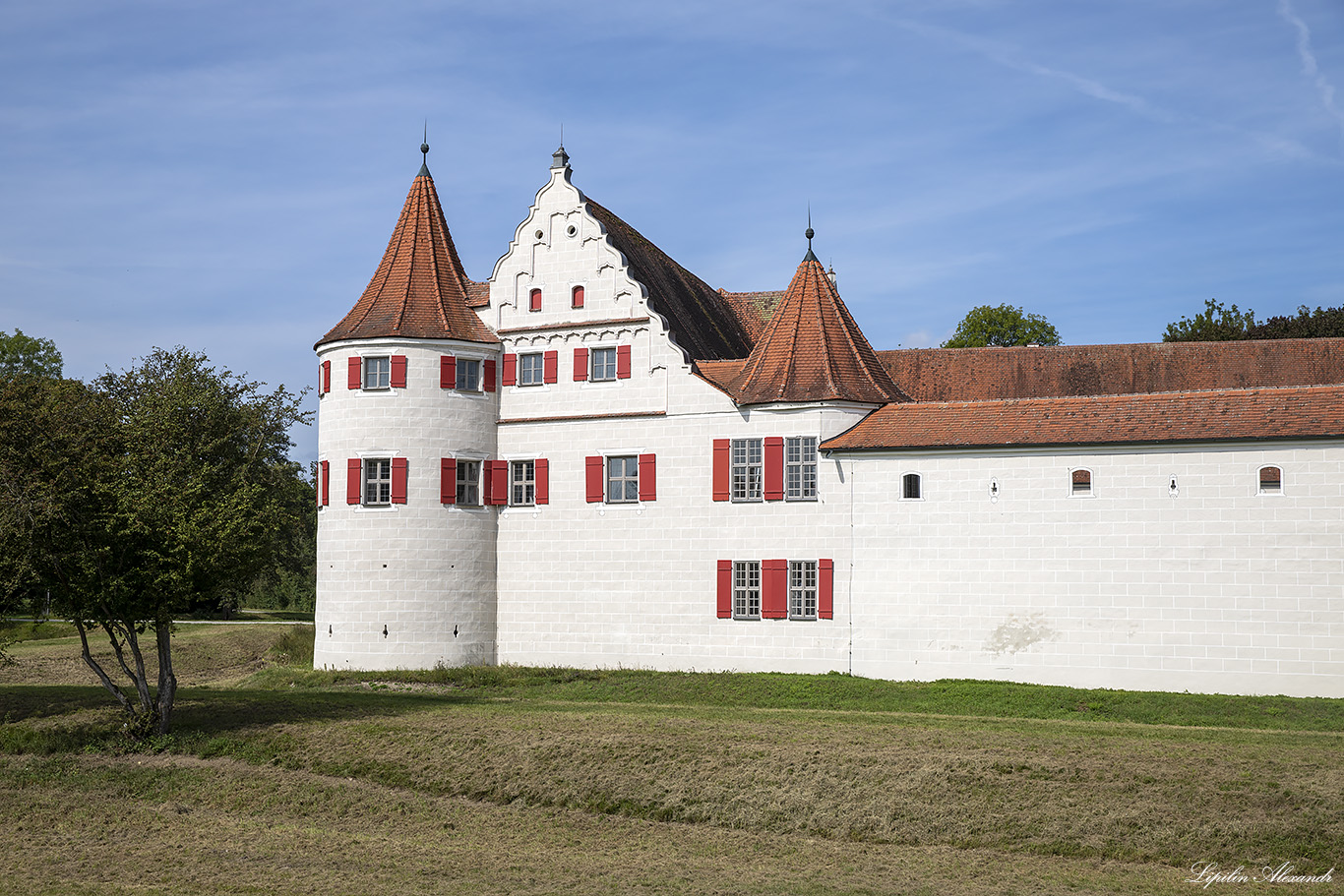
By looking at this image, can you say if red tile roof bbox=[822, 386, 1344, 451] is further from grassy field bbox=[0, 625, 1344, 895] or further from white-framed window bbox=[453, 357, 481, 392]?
white-framed window bbox=[453, 357, 481, 392]

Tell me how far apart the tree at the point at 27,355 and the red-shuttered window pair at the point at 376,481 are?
42.4 meters

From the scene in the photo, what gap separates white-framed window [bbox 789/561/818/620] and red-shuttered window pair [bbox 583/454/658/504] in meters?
4.67

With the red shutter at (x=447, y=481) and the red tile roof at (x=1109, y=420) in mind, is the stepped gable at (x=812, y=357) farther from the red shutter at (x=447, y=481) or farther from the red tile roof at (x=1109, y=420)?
the red shutter at (x=447, y=481)

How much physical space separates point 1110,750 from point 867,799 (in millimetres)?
4486

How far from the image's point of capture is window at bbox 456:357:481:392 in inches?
1387

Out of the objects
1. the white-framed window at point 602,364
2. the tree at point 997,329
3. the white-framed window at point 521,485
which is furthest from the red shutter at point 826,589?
the tree at point 997,329

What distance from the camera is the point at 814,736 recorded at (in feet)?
73.9

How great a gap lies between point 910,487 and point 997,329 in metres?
29.7

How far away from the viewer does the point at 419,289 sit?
117 feet

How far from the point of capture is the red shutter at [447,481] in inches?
1361

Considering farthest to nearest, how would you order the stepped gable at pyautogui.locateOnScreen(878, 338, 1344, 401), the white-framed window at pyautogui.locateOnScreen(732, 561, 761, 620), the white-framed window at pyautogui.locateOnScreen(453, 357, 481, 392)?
1. the stepped gable at pyautogui.locateOnScreen(878, 338, 1344, 401)
2. the white-framed window at pyautogui.locateOnScreen(453, 357, 481, 392)
3. the white-framed window at pyautogui.locateOnScreen(732, 561, 761, 620)

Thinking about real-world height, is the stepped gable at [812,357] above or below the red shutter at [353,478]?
above

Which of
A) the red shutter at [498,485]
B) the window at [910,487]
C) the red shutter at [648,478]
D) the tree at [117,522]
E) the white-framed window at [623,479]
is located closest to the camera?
the tree at [117,522]

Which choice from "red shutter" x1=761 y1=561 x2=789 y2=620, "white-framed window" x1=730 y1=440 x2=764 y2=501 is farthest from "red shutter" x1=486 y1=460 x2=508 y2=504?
"red shutter" x1=761 y1=561 x2=789 y2=620
